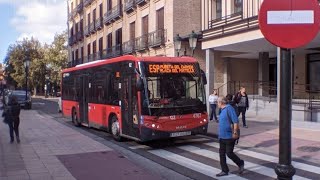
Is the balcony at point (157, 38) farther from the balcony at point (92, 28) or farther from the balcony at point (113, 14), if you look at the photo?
the balcony at point (92, 28)

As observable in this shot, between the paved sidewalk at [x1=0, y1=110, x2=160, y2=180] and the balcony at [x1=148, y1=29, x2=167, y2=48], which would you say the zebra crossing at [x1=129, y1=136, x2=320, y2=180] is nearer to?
the paved sidewalk at [x1=0, y1=110, x2=160, y2=180]

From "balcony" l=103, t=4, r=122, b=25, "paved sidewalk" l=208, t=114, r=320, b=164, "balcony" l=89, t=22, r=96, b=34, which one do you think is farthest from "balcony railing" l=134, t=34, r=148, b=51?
"balcony" l=89, t=22, r=96, b=34

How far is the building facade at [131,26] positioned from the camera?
2638 cm

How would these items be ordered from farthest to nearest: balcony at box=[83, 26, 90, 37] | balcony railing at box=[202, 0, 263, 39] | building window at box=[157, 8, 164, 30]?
1. balcony at box=[83, 26, 90, 37]
2. building window at box=[157, 8, 164, 30]
3. balcony railing at box=[202, 0, 263, 39]

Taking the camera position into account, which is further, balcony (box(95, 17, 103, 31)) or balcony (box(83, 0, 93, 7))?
balcony (box(83, 0, 93, 7))

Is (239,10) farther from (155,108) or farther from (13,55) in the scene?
(13,55)

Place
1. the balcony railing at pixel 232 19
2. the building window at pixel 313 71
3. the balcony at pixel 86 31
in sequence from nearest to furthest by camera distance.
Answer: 1. the balcony railing at pixel 232 19
2. the building window at pixel 313 71
3. the balcony at pixel 86 31

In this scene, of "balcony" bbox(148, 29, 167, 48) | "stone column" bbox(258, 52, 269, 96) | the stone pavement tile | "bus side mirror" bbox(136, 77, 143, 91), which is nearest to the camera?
the stone pavement tile

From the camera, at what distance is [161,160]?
36.9 ft

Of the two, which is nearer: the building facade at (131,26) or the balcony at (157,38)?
the building facade at (131,26)

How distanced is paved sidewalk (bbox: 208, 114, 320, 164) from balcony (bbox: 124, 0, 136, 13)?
16.0 m

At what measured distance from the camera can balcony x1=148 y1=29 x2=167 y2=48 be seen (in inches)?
1060

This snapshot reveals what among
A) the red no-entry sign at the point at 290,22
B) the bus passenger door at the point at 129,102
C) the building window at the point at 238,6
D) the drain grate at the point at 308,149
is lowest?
the drain grate at the point at 308,149

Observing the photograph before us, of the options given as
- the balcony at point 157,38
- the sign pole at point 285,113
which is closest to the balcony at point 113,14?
the balcony at point 157,38
